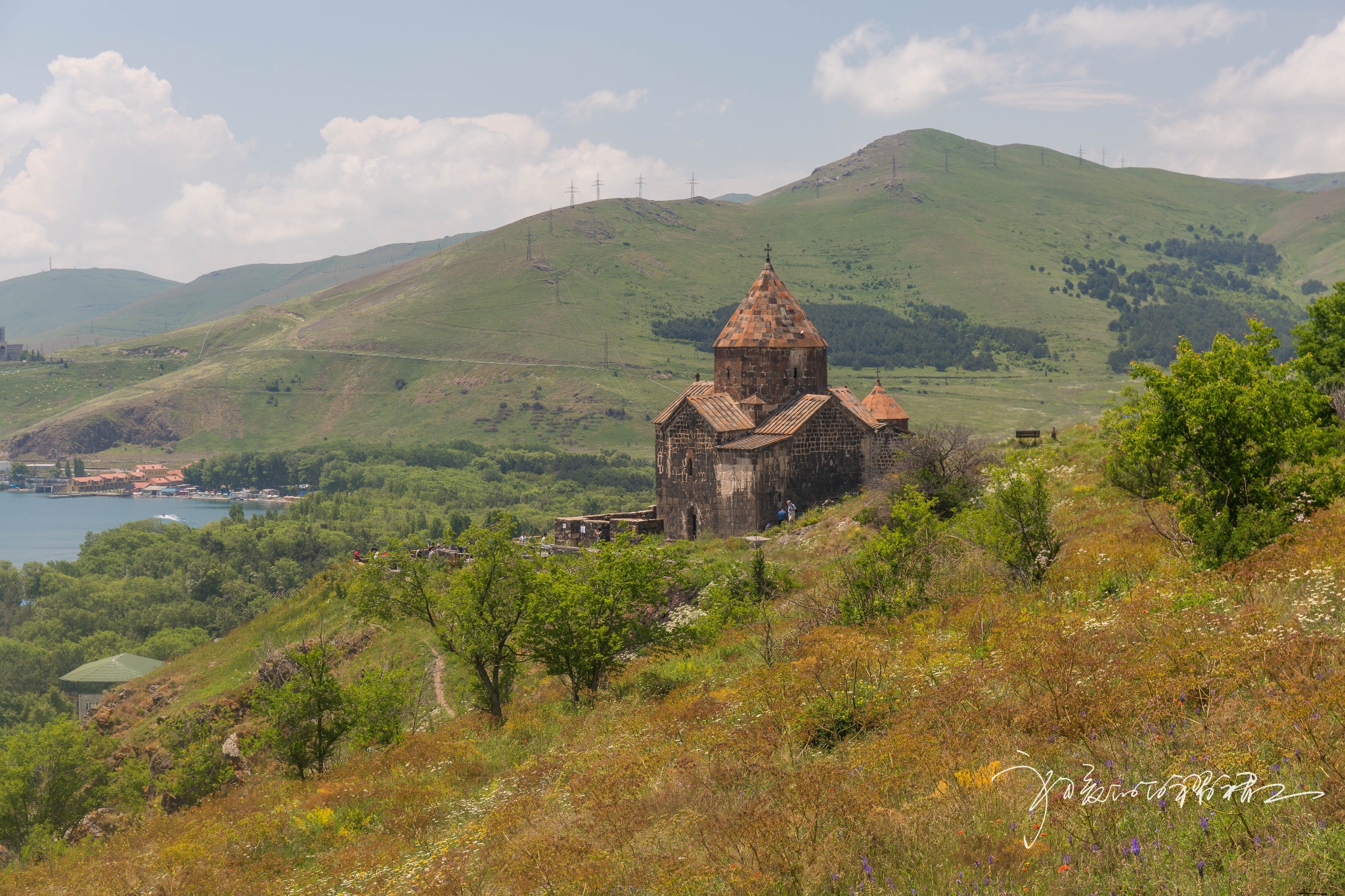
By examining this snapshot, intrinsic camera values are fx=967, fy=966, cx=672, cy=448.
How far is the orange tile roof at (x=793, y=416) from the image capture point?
2867 centimetres

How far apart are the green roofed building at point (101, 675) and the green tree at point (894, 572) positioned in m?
48.2

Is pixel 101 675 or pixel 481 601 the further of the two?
pixel 101 675

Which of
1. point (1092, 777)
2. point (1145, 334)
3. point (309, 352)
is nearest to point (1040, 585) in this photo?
point (1092, 777)

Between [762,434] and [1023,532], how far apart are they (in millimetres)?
15709

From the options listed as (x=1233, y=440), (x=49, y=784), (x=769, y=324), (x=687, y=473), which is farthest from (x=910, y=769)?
(x=49, y=784)

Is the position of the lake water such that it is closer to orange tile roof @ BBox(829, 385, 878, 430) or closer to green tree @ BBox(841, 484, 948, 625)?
orange tile roof @ BBox(829, 385, 878, 430)

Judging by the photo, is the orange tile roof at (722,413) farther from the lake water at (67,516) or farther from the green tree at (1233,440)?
the lake water at (67,516)

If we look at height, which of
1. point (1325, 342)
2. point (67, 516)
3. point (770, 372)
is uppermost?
point (1325, 342)

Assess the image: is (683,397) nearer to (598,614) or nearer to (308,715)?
(598,614)

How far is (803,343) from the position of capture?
30.1 m

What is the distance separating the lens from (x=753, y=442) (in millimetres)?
28469

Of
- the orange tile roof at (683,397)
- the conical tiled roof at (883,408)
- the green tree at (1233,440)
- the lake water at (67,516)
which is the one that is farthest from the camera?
the lake water at (67,516)

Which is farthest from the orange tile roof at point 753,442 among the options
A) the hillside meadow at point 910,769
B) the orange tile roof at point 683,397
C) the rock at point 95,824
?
the rock at point 95,824
